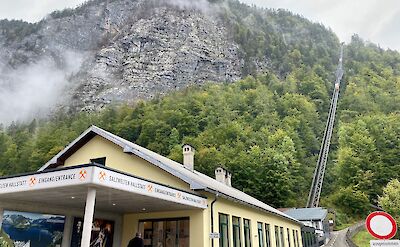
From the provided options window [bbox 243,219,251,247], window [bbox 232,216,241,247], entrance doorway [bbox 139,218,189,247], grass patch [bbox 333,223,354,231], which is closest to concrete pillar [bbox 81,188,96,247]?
entrance doorway [bbox 139,218,189,247]

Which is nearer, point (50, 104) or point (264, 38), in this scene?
point (50, 104)

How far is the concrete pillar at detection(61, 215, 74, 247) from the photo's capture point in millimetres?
13945

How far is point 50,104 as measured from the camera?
112m

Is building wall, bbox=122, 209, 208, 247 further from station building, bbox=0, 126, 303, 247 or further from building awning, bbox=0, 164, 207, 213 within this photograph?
building awning, bbox=0, 164, 207, 213

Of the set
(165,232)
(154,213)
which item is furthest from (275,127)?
(165,232)

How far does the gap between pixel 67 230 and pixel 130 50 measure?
9242cm

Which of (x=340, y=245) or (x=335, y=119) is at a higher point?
(x=335, y=119)

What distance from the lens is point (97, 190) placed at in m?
10.5

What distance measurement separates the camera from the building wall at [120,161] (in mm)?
14789

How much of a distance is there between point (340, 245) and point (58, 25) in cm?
11319

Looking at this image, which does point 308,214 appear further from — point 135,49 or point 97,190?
point 135,49

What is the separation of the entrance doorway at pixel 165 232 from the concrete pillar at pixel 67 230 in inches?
108

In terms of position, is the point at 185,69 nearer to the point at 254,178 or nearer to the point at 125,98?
the point at 125,98

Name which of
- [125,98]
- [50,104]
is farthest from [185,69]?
[50,104]
